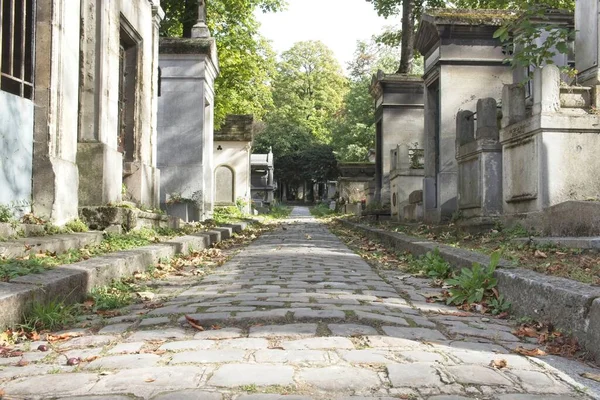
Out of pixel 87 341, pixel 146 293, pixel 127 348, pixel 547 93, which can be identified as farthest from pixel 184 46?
pixel 127 348

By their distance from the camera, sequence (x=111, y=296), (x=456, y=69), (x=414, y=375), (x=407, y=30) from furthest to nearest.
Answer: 1. (x=407, y=30)
2. (x=456, y=69)
3. (x=111, y=296)
4. (x=414, y=375)

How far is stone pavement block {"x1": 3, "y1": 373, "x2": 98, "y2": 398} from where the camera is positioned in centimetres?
257

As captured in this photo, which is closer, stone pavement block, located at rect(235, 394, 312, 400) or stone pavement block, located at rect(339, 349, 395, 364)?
stone pavement block, located at rect(235, 394, 312, 400)

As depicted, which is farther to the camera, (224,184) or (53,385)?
(224,184)

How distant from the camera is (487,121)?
9.57 m

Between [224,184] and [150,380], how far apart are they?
906 inches

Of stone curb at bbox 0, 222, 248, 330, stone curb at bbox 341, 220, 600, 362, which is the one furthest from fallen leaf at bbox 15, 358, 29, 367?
stone curb at bbox 341, 220, 600, 362

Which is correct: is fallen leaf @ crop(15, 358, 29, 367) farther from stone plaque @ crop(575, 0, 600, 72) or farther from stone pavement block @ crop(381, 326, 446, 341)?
stone plaque @ crop(575, 0, 600, 72)

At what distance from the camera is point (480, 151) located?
9.52 metres

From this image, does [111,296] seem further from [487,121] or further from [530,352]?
[487,121]

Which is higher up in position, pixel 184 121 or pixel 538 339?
pixel 184 121

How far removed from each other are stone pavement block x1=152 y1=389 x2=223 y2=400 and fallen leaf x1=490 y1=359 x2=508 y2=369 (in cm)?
144

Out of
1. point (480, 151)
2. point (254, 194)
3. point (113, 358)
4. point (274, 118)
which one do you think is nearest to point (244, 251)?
point (480, 151)

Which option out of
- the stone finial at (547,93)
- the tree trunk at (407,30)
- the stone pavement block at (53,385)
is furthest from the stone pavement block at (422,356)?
the tree trunk at (407,30)
